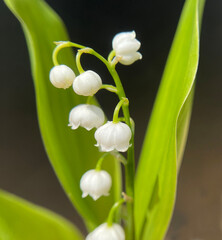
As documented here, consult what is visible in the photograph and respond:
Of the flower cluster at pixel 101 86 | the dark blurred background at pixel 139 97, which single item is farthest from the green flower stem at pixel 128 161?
the dark blurred background at pixel 139 97

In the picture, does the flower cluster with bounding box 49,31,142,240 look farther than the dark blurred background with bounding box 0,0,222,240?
No

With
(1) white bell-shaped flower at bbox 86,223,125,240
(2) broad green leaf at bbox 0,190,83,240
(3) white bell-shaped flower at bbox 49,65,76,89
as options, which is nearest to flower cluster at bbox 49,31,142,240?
(3) white bell-shaped flower at bbox 49,65,76,89

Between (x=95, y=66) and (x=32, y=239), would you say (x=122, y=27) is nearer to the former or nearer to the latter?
(x=95, y=66)

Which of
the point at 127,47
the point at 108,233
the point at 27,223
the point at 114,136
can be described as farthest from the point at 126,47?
the point at 27,223

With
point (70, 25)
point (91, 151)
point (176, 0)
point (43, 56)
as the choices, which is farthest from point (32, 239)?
point (176, 0)

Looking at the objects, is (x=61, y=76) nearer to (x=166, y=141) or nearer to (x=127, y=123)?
(x=127, y=123)

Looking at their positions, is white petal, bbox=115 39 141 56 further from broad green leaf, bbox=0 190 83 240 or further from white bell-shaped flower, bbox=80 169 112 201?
broad green leaf, bbox=0 190 83 240

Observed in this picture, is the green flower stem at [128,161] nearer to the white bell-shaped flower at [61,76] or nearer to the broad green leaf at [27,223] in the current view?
the white bell-shaped flower at [61,76]
